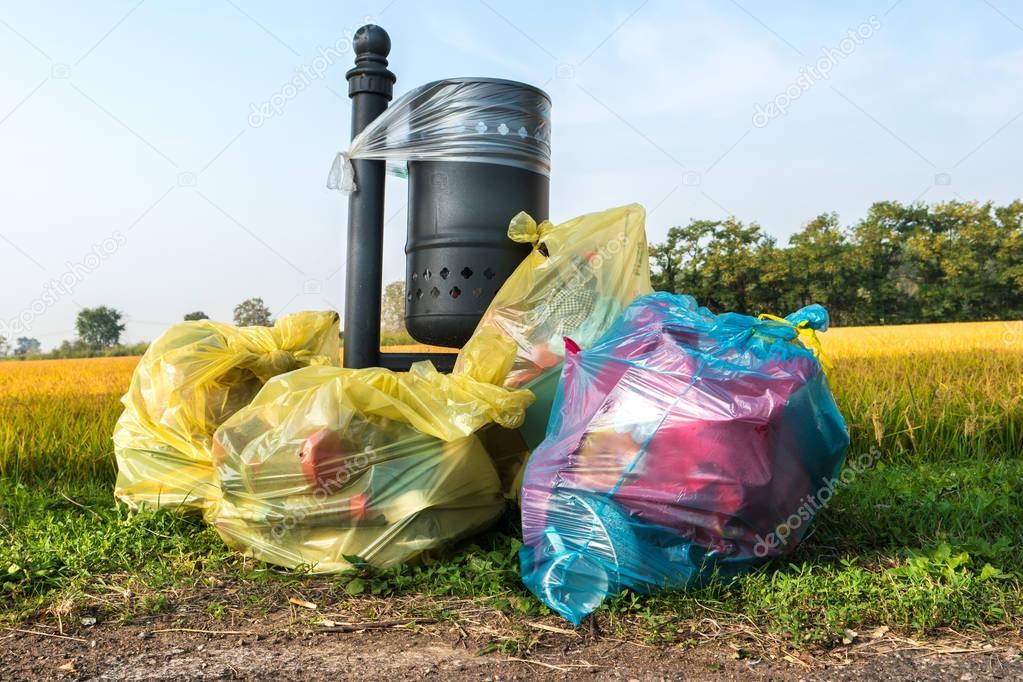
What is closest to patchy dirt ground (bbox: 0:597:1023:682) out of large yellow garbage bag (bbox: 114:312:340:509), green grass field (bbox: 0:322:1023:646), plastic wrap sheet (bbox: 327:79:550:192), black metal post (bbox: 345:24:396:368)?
green grass field (bbox: 0:322:1023:646)

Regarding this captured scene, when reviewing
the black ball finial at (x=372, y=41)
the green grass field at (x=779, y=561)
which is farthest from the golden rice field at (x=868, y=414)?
the black ball finial at (x=372, y=41)

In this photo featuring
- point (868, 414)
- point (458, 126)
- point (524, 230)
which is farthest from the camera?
point (868, 414)

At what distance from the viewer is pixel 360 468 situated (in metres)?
2.35

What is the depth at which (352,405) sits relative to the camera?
2.38m

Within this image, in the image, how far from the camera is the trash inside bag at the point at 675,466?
2.03 meters

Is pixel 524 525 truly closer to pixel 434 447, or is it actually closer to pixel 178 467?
pixel 434 447

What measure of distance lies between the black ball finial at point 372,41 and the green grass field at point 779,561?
204 centimetres

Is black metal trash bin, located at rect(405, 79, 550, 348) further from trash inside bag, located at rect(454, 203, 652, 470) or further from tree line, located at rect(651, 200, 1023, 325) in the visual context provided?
tree line, located at rect(651, 200, 1023, 325)

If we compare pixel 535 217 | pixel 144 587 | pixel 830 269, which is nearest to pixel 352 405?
pixel 144 587

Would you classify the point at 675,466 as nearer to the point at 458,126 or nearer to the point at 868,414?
the point at 458,126

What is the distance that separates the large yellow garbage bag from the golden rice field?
3.07 feet

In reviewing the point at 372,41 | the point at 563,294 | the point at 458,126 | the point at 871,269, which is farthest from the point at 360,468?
the point at 871,269

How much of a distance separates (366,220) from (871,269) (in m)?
32.5

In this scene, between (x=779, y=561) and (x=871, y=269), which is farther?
(x=871, y=269)
